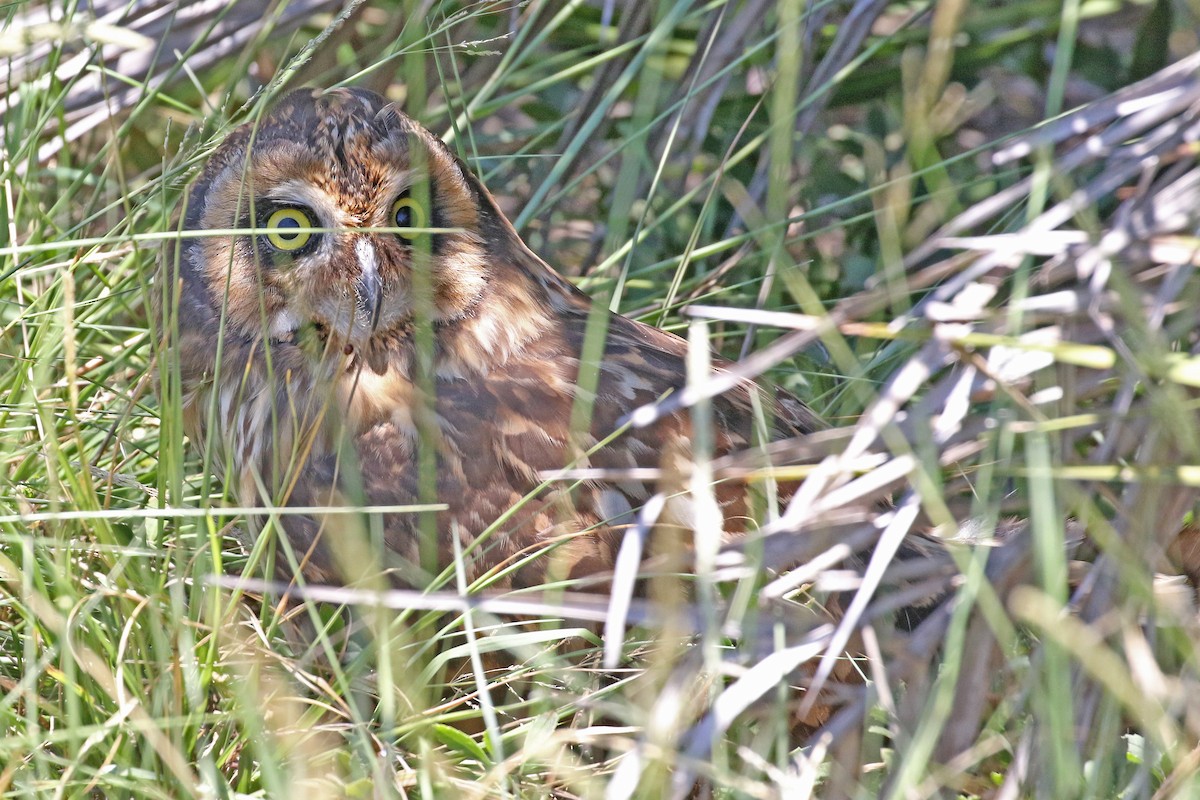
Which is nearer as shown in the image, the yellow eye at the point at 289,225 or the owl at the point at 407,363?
the owl at the point at 407,363

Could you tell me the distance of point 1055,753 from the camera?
3.49ft

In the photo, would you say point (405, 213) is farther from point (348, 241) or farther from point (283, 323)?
point (283, 323)

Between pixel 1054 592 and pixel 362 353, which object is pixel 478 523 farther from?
pixel 1054 592

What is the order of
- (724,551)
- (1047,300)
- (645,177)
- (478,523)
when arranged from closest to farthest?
(1047,300) < (724,551) < (478,523) < (645,177)

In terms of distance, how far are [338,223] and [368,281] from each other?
111 millimetres

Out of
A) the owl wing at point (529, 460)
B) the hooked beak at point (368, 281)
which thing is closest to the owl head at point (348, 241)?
the hooked beak at point (368, 281)

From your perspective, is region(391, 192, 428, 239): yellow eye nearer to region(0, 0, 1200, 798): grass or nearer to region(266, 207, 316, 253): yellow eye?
region(266, 207, 316, 253): yellow eye

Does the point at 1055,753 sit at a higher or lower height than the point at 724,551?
lower

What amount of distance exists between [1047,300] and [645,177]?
151cm

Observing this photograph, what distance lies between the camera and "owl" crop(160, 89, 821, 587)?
5.96 feet

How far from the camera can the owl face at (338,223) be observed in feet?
6.38

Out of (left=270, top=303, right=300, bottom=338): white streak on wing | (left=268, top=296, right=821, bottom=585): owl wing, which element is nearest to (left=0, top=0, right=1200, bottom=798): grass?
(left=268, top=296, right=821, bottom=585): owl wing

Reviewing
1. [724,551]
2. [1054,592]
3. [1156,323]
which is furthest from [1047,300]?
[724,551]

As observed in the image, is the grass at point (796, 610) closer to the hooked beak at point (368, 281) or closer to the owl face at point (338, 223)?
the owl face at point (338, 223)
